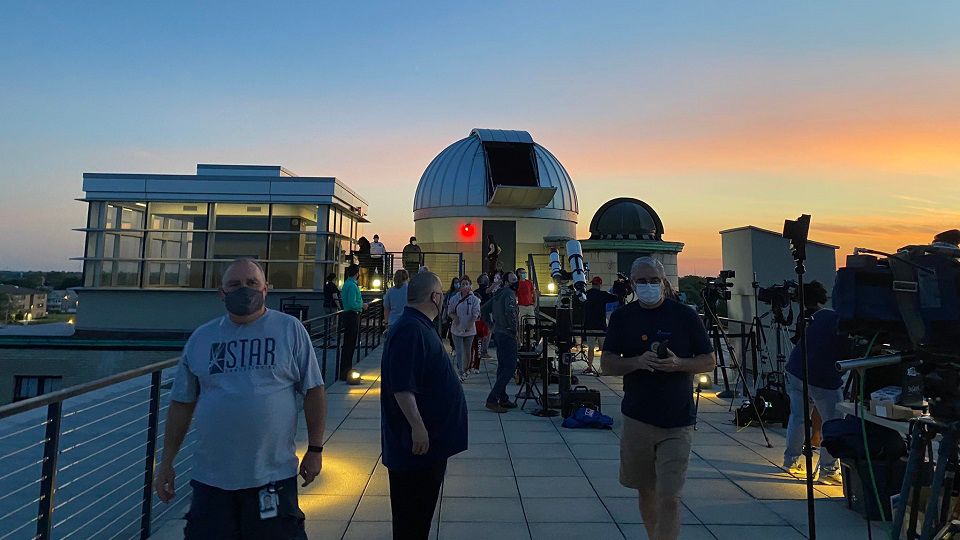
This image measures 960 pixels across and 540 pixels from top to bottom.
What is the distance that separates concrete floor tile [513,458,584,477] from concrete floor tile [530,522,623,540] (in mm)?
1087

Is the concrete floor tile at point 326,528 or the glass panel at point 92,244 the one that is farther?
the glass panel at point 92,244

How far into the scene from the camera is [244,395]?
224 cm

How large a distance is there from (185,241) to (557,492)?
49.4ft

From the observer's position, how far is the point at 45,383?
559 inches

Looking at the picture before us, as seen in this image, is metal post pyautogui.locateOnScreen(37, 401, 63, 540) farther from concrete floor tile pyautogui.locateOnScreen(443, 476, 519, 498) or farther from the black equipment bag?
the black equipment bag

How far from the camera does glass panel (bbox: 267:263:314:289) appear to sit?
15.8 m

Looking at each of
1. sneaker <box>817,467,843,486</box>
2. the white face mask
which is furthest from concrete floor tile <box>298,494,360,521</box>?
sneaker <box>817,467,843,486</box>

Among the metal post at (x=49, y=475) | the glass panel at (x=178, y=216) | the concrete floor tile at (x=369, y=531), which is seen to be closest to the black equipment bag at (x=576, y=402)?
the concrete floor tile at (x=369, y=531)

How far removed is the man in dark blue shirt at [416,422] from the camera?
8.54 feet

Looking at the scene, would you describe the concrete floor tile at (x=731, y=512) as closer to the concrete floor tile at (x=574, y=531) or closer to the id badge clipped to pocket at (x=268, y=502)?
→ the concrete floor tile at (x=574, y=531)

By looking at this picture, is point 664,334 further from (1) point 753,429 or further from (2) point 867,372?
(1) point 753,429

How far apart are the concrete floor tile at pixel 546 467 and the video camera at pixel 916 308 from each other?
313cm

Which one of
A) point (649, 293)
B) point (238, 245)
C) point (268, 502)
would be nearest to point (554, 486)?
point (649, 293)

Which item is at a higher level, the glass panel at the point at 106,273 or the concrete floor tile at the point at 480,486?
the glass panel at the point at 106,273
